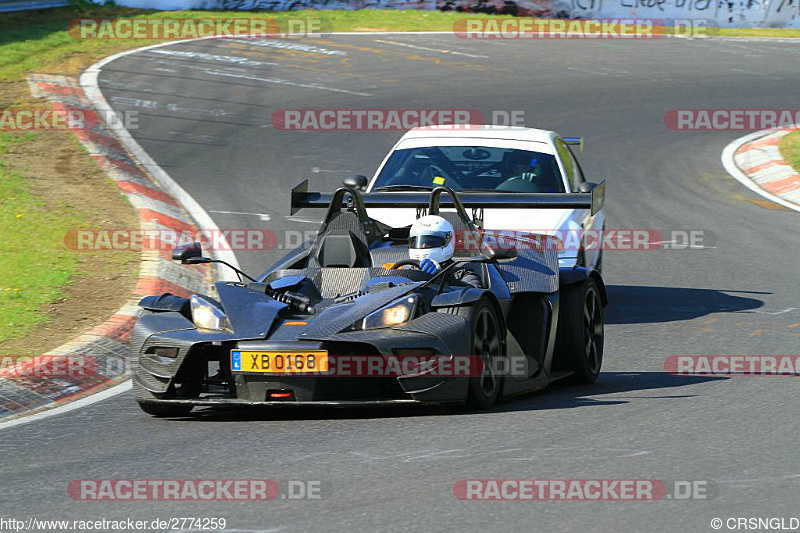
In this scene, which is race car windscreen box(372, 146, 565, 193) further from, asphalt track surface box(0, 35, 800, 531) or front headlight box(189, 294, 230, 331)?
front headlight box(189, 294, 230, 331)

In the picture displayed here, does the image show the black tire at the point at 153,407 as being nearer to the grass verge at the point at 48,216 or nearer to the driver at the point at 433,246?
the driver at the point at 433,246

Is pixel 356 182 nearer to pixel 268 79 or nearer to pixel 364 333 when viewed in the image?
pixel 364 333

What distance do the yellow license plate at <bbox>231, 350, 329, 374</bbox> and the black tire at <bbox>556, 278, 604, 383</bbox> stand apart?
222 cm

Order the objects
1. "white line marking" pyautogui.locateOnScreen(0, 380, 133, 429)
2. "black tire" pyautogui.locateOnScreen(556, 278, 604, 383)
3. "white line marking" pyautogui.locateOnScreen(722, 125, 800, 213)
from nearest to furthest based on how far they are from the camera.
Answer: "white line marking" pyautogui.locateOnScreen(0, 380, 133, 429)
"black tire" pyautogui.locateOnScreen(556, 278, 604, 383)
"white line marking" pyautogui.locateOnScreen(722, 125, 800, 213)

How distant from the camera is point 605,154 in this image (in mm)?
20281

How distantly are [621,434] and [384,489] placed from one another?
1597mm

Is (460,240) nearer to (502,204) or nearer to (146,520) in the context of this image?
(502,204)

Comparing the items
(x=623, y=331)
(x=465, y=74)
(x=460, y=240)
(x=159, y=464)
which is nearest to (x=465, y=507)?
(x=159, y=464)

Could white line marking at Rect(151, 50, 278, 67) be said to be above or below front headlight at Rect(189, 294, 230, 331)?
below

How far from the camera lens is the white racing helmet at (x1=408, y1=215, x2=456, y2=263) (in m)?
8.29

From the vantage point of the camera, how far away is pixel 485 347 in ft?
25.0

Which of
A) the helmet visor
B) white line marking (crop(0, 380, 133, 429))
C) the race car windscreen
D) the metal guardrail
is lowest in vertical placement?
the metal guardrail

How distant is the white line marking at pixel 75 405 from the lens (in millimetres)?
7709

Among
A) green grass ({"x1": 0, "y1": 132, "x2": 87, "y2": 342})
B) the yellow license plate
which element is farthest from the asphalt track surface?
green grass ({"x1": 0, "y1": 132, "x2": 87, "y2": 342})
